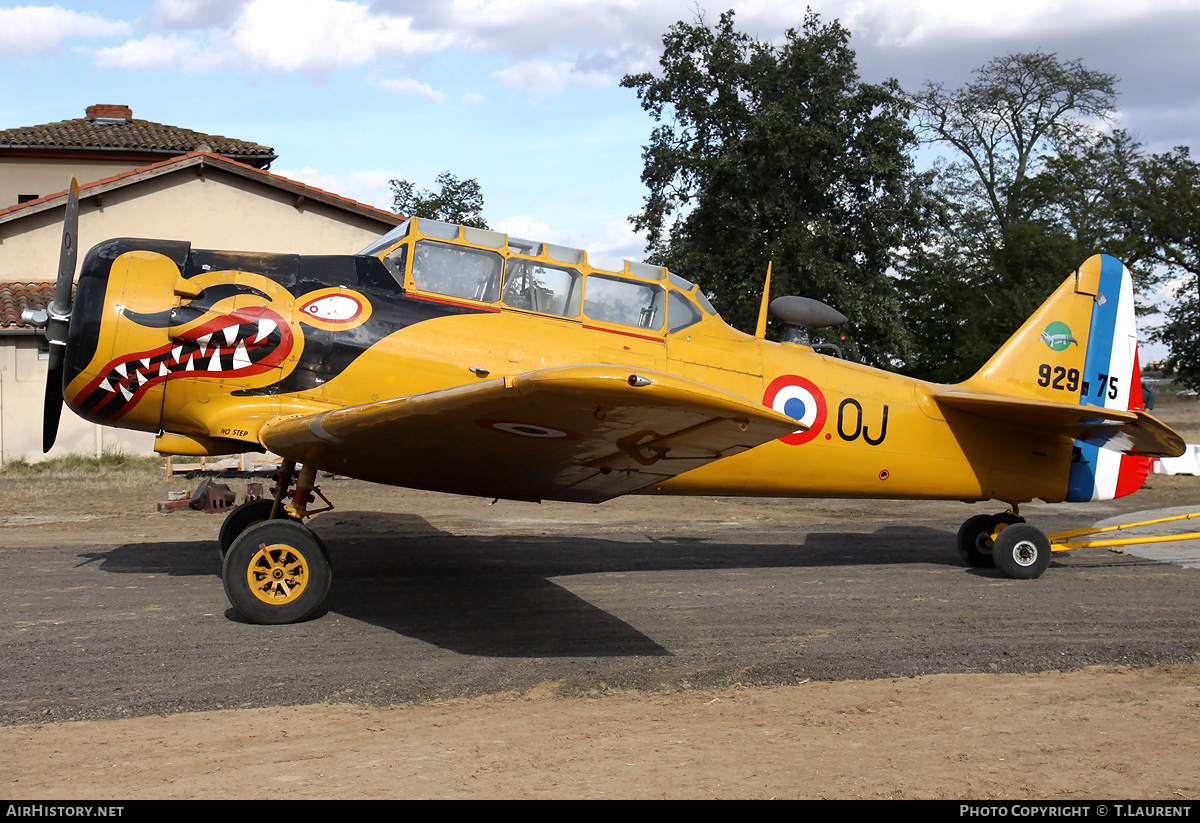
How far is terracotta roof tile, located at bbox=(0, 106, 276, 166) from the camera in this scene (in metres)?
24.3

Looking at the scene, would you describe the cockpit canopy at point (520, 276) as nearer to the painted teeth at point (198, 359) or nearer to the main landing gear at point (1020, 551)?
the painted teeth at point (198, 359)

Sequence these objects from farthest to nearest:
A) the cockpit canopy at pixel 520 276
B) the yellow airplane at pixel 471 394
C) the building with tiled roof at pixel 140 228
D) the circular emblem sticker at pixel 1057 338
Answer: the building with tiled roof at pixel 140 228 → the circular emblem sticker at pixel 1057 338 → the cockpit canopy at pixel 520 276 → the yellow airplane at pixel 471 394

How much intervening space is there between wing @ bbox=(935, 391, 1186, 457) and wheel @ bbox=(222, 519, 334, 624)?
583 cm

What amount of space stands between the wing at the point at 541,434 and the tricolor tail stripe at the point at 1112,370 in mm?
5433

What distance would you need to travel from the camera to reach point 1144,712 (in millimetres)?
4965

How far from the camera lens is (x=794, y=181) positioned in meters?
23.1

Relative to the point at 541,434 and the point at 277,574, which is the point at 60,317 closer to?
the point at 277,574

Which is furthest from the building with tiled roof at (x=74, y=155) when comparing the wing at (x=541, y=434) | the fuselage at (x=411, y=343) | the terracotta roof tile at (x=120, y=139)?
the wing at (x=541, y=434)

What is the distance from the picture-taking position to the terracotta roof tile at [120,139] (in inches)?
957

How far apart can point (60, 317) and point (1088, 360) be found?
958 centimetres

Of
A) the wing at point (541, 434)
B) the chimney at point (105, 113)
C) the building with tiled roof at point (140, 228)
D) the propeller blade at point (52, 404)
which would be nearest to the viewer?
the wing at point (541, 434)

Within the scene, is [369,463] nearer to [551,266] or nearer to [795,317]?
[551,266]

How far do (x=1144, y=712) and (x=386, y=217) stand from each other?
17903mm

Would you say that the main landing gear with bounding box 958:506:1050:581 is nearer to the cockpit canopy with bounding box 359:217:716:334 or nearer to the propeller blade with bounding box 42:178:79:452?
the cockpit canopy with bounding box 359:217:716:334
